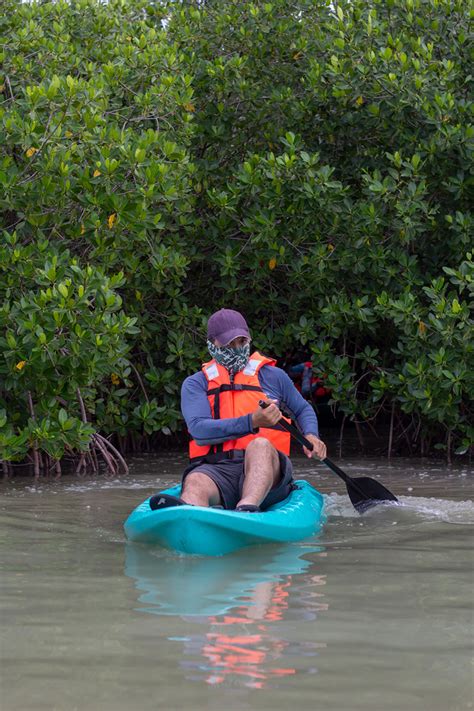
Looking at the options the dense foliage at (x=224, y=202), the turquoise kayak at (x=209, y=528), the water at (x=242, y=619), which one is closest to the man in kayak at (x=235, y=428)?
the turquoise kayak at (x=209, y=528)

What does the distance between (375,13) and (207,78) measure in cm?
150

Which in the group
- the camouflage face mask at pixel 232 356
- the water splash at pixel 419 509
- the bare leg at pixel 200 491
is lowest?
the water splash at pixel 419 509

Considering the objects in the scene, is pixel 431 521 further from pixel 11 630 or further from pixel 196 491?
pixel 11 630

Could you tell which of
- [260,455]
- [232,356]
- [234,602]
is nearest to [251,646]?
[234,602]

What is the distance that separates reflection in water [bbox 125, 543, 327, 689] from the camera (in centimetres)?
306

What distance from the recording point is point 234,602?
3887mm

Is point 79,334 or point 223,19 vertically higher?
point 223,19

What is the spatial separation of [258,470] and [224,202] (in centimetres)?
382

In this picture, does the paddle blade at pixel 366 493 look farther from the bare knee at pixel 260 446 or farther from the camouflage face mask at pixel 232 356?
the camouflage face mask at pixel 232 356

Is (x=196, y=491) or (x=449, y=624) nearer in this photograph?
(x=449, y=624)

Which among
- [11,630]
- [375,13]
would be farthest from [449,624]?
[375,13]

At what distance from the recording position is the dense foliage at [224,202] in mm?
7395

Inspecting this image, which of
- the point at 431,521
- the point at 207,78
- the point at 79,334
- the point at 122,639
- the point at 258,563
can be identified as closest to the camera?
the point at 122,639

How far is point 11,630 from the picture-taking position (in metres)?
3.43
